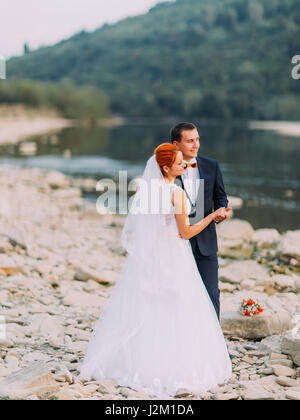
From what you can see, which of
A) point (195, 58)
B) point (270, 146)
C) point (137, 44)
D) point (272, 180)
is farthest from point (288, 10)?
point (272, 180)

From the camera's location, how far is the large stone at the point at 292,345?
4.75 m

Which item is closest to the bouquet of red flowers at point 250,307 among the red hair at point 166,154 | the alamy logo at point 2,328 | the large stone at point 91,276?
the red hair at point 166,154

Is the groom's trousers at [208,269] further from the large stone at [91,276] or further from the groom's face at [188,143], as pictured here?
the large stone at [91,276]

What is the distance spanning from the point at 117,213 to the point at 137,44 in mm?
157497

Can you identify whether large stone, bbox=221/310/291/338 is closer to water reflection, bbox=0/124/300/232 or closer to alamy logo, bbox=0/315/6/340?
alamy logo, bbox=0/315/6/340

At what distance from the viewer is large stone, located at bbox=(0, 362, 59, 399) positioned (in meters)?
3.84

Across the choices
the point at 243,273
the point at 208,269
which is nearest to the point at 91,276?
the point at 243,273

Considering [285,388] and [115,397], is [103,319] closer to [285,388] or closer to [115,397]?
[115,397]

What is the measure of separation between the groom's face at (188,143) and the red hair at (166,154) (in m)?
0.19

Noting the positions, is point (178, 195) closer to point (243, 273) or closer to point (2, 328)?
point (2, 328)

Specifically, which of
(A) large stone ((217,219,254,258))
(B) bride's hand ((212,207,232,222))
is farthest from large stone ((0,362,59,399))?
(A) large stone ((217,219,254,258))

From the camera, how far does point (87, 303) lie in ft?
21.9

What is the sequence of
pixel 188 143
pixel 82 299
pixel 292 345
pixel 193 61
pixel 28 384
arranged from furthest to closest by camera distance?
pixel 193 61 → pixel 82 299 → pixel 292 345 → pixel 188 143 → pixel 28 384

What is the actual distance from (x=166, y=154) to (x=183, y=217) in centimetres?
52
